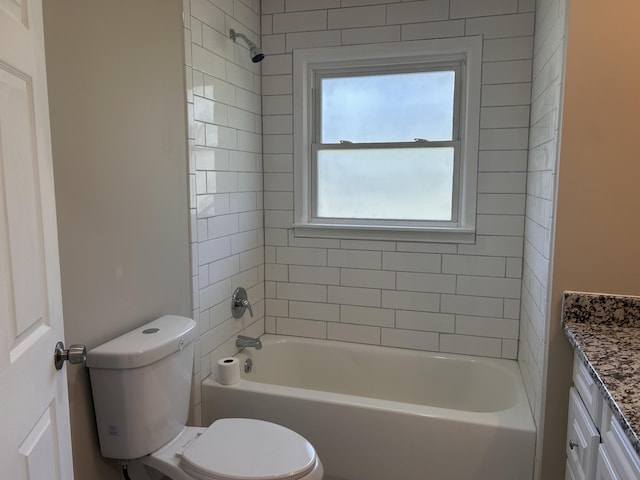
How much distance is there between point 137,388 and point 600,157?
1.70 meters

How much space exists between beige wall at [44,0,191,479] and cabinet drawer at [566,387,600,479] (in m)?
1.52

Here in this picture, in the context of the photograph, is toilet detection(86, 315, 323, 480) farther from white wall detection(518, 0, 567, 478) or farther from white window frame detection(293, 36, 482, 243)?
white window frame detection(293, 36, 482, 243)

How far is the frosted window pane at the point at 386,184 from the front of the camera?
2.57 m

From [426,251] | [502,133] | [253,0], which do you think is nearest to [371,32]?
[253,0]

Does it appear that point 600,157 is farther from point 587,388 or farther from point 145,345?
point 145,345

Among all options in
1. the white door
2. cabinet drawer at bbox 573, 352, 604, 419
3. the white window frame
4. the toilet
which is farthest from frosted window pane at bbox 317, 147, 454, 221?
the white door

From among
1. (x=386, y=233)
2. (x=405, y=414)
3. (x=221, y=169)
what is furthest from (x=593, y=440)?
(x=221, y=169)

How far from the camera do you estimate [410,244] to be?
2.56 m

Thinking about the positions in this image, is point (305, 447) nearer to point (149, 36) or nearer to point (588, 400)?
point (588, 400)

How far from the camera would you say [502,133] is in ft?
7.71

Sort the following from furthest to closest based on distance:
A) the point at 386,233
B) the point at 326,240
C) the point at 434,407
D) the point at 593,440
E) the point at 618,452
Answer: the point at 326,240
the point at 386,233
the point at 434,407
the point at 593,440
the point at 618,452

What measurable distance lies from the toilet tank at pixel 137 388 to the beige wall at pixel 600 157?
138cm

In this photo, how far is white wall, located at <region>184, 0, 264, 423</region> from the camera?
6.81 feet

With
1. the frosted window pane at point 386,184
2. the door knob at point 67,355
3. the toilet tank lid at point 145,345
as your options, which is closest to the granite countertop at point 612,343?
the frosted window pane at point 386,184
